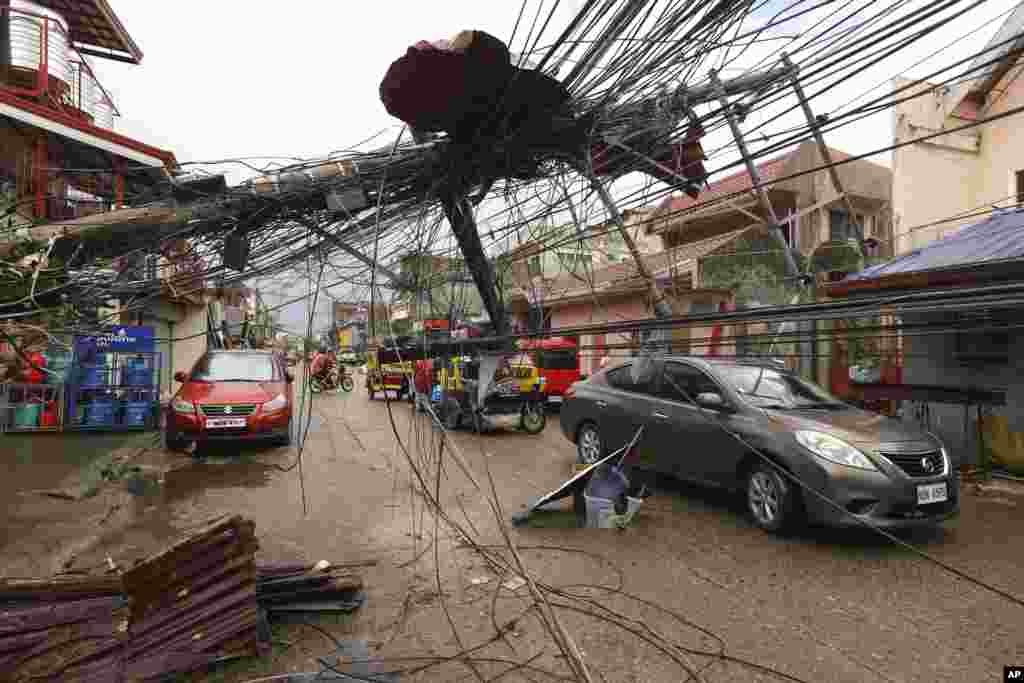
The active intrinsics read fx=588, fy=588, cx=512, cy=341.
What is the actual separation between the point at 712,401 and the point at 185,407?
7.68 meters

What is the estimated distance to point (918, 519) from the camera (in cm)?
480

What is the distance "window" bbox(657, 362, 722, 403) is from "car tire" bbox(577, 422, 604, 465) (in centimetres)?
124

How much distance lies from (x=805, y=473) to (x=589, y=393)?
3.32 meters

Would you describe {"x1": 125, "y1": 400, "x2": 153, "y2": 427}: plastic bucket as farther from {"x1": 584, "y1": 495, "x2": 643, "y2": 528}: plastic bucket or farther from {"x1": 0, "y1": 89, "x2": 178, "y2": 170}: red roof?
{"x1": 584, "y1": 495, "x2": 643, "y2": 528}: plastic bucket

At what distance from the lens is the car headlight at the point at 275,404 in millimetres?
9404

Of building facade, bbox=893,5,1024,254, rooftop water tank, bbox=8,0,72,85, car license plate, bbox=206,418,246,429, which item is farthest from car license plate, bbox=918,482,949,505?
rooftop water tank, bbox=8,0,72,85

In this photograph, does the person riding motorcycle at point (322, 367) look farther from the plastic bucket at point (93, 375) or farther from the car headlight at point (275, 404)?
the car headlight at point (275, 404)

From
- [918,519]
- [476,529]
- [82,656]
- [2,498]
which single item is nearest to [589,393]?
[476,529]

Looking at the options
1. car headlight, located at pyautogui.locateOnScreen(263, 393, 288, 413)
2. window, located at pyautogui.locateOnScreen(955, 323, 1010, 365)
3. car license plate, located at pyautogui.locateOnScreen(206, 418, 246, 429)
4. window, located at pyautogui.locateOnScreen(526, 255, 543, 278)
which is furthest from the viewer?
car headlight, located at pyautogui.locateOnScreen(263, 393, 288, 413)

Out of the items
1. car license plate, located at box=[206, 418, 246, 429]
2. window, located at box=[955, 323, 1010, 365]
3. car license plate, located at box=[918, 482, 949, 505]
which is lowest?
car license plate, located at box=[918, 482, 949, 505]

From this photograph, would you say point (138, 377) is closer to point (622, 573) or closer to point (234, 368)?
point (234, 368)

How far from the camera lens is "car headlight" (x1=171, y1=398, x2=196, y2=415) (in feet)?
29.4

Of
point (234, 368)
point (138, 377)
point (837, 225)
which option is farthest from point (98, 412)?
point (837, 225)

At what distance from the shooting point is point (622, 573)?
4383 mm
